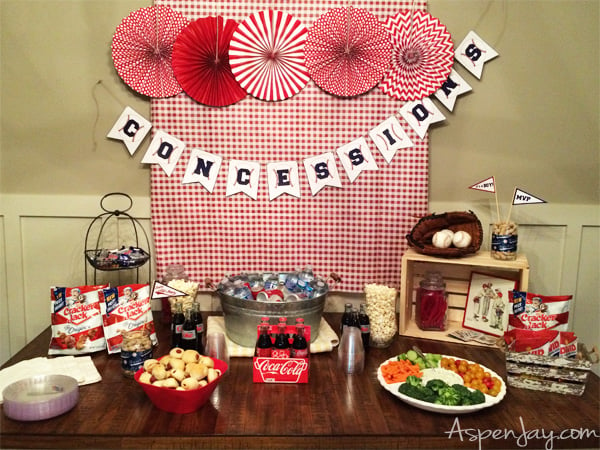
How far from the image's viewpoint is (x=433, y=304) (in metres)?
2.08

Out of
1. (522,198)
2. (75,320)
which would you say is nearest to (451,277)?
(522,198)

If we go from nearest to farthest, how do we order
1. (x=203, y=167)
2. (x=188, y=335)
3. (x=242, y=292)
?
1. (x=188, y=335)
2. (x=242, y=292)
3. (x=203, y=167)

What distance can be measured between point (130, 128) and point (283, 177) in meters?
0.72

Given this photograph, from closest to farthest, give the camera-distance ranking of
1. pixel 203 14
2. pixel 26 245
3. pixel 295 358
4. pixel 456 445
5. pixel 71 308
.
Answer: pixel 456 445
pixel 295 358
pixel 71 308
pixel 203 14
pixel 26 245

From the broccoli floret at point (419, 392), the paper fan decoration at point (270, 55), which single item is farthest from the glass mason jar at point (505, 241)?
the paper fan decoration at point (270, 55)

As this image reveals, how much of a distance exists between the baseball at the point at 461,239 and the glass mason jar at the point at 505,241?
10 cm

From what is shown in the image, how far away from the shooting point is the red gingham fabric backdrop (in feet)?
7.26

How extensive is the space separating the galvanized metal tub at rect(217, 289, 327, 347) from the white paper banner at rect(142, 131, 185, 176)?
2.23ft

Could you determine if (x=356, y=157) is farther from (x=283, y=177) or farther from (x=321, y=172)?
(x=283, y=177)

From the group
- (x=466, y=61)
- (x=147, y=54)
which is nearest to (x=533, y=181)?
(x=466, y=61)

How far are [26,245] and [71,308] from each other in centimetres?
68

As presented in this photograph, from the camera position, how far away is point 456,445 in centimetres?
138

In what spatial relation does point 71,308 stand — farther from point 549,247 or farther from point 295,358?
point 549,247

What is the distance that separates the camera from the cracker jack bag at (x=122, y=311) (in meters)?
1.83
